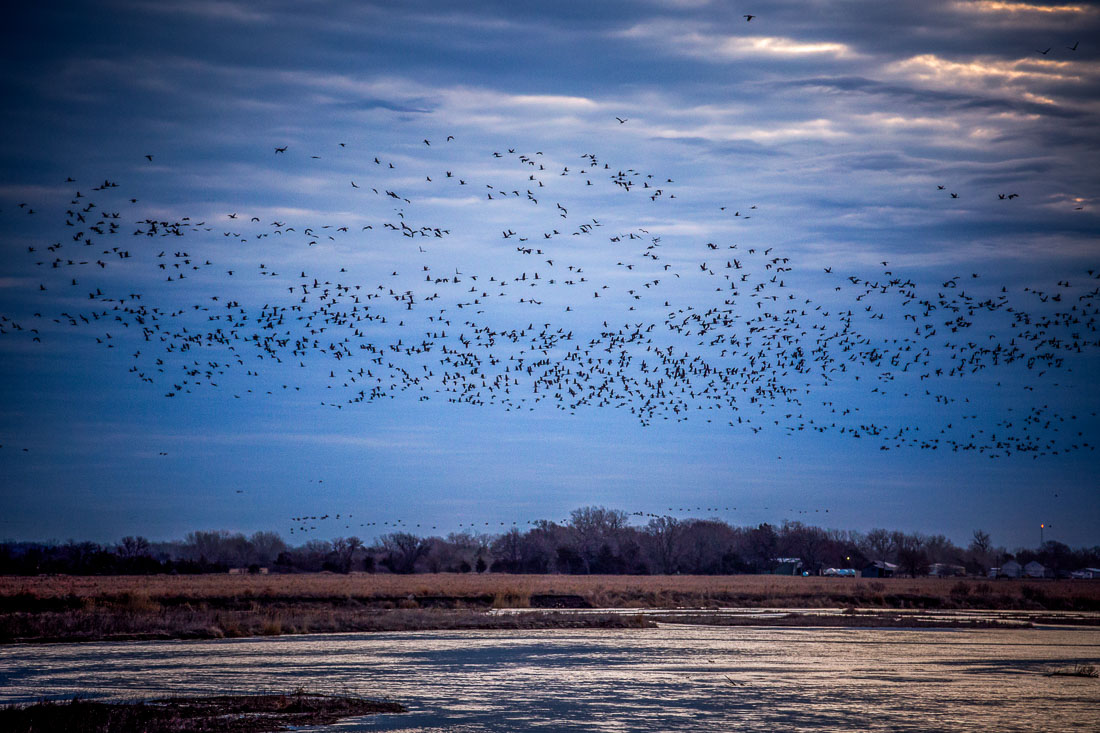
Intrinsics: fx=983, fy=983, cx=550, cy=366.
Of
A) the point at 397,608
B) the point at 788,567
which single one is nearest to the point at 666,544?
the point at 788,567

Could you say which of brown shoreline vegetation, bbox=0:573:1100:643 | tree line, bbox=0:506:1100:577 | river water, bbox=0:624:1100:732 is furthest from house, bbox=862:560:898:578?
river water, bbox=0:624:1100:732

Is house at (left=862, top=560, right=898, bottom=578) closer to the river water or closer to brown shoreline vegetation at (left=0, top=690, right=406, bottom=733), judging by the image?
the river water

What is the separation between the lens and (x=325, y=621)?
1665 inches

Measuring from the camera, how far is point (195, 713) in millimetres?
18047

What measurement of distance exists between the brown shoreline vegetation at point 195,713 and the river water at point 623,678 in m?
1.14

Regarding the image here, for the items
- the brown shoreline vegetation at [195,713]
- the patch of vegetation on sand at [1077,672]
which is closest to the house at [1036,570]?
the patch of vegetation on sand at [1077,672]

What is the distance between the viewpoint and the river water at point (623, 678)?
724 inches

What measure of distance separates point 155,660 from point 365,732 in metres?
14.2

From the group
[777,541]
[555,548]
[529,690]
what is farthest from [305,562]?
[529,690]

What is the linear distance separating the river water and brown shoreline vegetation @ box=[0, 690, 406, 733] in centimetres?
114

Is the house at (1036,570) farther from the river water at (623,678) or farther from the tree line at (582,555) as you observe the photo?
the river water at (623,678)

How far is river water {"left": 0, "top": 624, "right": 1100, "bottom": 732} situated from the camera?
60.3ft

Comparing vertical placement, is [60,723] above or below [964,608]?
above

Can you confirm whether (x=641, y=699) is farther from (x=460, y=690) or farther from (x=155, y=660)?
(x=155, y=660)
